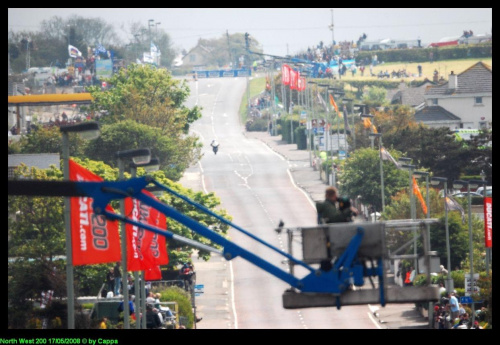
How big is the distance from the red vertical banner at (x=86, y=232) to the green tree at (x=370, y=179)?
63.2m

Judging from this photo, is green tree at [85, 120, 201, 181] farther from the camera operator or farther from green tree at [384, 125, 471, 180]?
the camera operator

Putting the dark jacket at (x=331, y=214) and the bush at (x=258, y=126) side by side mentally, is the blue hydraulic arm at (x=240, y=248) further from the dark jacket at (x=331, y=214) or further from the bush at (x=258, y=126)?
the bush at (x=258, y=126)

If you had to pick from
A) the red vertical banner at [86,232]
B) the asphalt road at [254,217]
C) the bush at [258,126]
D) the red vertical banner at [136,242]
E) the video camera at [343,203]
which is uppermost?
the video camera at [343,203]

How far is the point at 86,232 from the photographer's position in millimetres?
32812

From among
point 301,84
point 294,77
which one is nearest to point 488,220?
point 301,84

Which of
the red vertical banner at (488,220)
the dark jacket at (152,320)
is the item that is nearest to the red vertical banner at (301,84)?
the red vertical banner at (488,220)

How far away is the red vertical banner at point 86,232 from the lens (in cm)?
3259

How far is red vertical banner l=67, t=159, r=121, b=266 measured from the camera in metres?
32.6

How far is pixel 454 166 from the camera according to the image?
111875mm

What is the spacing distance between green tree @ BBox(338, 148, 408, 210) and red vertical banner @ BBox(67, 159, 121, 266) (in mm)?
63240

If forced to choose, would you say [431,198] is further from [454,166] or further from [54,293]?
[54,293]

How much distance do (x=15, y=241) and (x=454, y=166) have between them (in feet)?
193

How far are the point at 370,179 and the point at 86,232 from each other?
65.6m

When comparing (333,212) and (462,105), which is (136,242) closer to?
(333,212)
